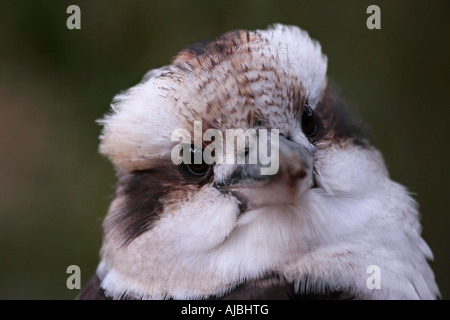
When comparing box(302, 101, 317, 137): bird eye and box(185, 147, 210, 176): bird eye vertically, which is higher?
box(302, 101, 317, 137): bird eye

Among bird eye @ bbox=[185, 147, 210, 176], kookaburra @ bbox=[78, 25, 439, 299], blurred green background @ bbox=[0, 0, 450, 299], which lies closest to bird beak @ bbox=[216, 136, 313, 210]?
kookaburra @ bbox=[78, 25, 439, 299]

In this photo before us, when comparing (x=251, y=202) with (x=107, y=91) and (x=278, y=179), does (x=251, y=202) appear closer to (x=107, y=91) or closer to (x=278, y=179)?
(x=278, y=179)

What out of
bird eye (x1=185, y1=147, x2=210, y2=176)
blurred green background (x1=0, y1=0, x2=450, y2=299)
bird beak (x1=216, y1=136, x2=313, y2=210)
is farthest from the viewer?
blurred green background (x1=0, y1=0, x2=450, y2=299)

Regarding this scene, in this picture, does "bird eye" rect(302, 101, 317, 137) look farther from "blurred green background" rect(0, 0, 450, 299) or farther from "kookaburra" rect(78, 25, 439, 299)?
"blurred green background" rect(0, 0, 450, 299)

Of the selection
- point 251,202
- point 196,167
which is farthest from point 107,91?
A: point 251,202

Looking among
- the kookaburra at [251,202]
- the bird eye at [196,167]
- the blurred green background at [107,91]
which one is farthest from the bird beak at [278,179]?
the blurred green background at [107,91]
